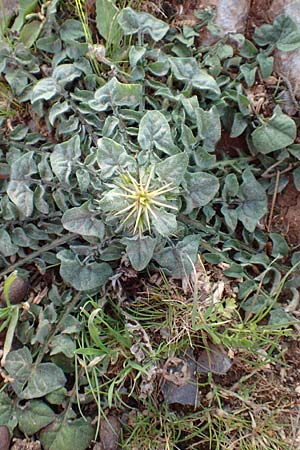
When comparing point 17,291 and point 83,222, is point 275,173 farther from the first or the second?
point 17,291

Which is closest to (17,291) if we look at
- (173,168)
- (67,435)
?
(67,435)

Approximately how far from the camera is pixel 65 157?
227cm

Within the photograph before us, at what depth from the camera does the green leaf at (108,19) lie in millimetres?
2465

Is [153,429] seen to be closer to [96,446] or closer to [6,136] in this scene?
[96,446]

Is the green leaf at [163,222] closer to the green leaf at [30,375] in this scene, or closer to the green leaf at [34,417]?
the green leaf at [30,375]

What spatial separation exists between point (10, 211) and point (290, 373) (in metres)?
1.21

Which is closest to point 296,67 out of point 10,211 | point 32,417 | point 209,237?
point 209,237

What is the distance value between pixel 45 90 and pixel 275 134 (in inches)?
34.7

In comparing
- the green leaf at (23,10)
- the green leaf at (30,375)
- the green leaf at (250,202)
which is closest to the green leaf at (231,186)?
the green leaf at (250,202)

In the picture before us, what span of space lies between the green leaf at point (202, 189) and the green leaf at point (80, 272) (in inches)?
15.6

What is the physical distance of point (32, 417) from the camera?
2.29 meters

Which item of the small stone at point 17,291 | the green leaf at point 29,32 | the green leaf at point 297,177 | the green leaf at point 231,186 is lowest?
the small stone at point 17,291

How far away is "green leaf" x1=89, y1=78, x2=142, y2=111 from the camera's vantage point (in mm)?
2281

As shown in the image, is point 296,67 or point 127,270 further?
point 296,67
